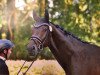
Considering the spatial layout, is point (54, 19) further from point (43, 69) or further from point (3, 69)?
point (3, 69)

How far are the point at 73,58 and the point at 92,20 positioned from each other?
11.2 meters

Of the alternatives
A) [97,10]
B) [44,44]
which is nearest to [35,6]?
[97,10]

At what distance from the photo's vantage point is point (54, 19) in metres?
19.4

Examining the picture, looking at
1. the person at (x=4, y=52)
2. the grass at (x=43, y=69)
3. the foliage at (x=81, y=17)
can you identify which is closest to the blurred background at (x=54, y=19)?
the foliage at (x=81, y=17)

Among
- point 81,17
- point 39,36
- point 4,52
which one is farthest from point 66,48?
point 81,17

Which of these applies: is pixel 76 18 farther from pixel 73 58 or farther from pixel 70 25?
pixel 73 58

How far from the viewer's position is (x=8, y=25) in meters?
20.8

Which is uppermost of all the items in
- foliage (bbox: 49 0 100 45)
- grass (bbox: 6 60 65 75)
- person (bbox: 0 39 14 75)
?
person (bbox: 0 39 14 75)

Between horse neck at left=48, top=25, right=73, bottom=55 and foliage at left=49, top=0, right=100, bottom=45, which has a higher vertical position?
horse neck at left=48, top=25, right=73, bottom=55

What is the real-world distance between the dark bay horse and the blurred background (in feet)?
31.6

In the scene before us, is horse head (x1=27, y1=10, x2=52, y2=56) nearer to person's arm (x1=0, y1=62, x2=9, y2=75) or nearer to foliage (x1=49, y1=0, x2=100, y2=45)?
person's arm (x1=0, y1=62, x2=9, y2=75)

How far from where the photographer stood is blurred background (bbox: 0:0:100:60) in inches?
725

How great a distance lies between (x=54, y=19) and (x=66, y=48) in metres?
11.3

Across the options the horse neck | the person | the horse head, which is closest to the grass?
the horse neck
